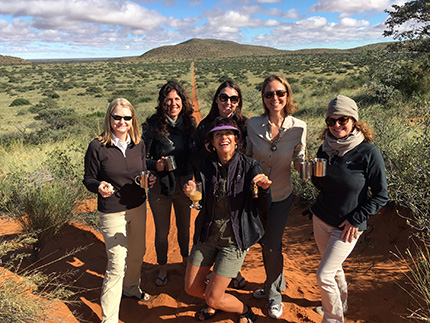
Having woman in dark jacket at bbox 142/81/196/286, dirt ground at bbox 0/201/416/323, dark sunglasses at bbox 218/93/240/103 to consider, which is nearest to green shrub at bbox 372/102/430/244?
dirt ground at bbox 0/201/416/323

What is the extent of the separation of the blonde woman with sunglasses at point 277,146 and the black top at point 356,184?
0.37 meters

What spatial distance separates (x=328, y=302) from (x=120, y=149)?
2.24 meters

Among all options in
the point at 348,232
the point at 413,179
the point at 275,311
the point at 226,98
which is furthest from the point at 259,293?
the point at 413,179

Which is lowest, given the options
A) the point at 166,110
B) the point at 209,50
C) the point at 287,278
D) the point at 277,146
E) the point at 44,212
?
the point at 287,278

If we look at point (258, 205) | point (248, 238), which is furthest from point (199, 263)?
point (258, 205)

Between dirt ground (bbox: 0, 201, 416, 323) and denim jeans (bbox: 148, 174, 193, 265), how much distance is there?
0.55 meters

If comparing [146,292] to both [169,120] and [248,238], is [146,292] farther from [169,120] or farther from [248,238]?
[169,120]

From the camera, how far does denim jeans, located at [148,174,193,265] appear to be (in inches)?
136

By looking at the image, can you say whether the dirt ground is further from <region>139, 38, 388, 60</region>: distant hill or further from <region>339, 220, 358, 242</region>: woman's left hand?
<region>139, 38, 388, 60</region>: distant hill

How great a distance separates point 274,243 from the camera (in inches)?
113

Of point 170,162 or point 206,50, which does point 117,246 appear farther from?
point 206,50

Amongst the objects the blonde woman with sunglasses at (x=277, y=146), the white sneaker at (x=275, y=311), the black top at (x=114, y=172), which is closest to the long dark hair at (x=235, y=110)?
the blonde woman with sunglasses at (x=277, y=146)

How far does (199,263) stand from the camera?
9.06 ft

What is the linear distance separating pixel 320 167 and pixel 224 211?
866mm
